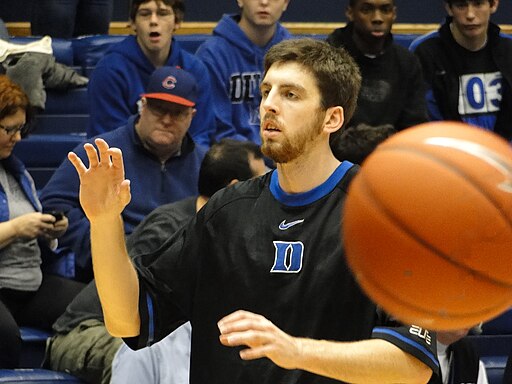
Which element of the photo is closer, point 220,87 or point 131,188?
point 131,188

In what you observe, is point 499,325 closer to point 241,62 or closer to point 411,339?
point 241,62

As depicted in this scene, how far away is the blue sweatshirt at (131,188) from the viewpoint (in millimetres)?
5441

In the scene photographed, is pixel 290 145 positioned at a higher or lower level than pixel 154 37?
higher

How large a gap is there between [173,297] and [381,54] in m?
3.62

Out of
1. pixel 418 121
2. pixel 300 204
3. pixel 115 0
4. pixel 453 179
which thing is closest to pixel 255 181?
pixel 300 204

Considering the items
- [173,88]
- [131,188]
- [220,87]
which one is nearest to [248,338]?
[131,188]

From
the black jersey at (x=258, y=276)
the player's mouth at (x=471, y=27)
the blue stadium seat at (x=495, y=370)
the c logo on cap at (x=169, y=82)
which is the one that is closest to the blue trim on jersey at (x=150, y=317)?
the black jersey at (x=258, y=276)

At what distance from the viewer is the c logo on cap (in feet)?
18.4

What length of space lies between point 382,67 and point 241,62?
854 mm

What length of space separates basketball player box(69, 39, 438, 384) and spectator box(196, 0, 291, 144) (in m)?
3.24

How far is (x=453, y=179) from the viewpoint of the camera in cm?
255

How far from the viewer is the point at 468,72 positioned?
22.7 feet

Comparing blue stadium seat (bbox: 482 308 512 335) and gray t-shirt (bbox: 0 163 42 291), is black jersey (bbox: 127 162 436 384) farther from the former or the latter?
blue stadium seat (bbox: 482 308 512 335)

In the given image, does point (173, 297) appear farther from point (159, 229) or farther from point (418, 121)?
point (418, 121)
